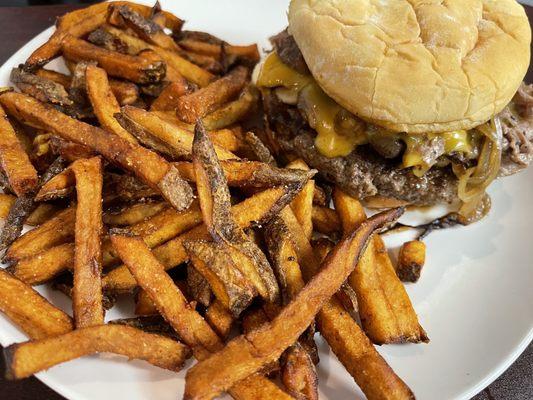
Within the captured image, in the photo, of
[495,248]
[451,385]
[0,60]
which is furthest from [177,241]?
[0,60]

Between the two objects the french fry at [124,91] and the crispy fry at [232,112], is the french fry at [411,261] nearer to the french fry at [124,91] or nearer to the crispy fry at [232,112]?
the crispy fry at [232,112]

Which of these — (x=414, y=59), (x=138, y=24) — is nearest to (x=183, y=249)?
(x=414, y=59)

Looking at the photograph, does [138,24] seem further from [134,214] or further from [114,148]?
[134,214]

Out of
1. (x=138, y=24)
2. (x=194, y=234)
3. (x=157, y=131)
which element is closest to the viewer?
(x=194, y=234)

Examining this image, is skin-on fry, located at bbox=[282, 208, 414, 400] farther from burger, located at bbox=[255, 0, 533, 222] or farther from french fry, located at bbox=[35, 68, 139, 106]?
french fry, located at bbox=[35, 68, 139, 106]

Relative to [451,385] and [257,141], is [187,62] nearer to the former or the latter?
[257,141]

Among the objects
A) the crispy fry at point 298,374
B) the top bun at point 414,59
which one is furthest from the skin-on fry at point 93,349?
the top bun at point 414,59

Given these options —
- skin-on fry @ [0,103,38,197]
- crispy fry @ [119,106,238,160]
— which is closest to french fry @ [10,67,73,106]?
skin-on fry @ [0,103,38,197]
